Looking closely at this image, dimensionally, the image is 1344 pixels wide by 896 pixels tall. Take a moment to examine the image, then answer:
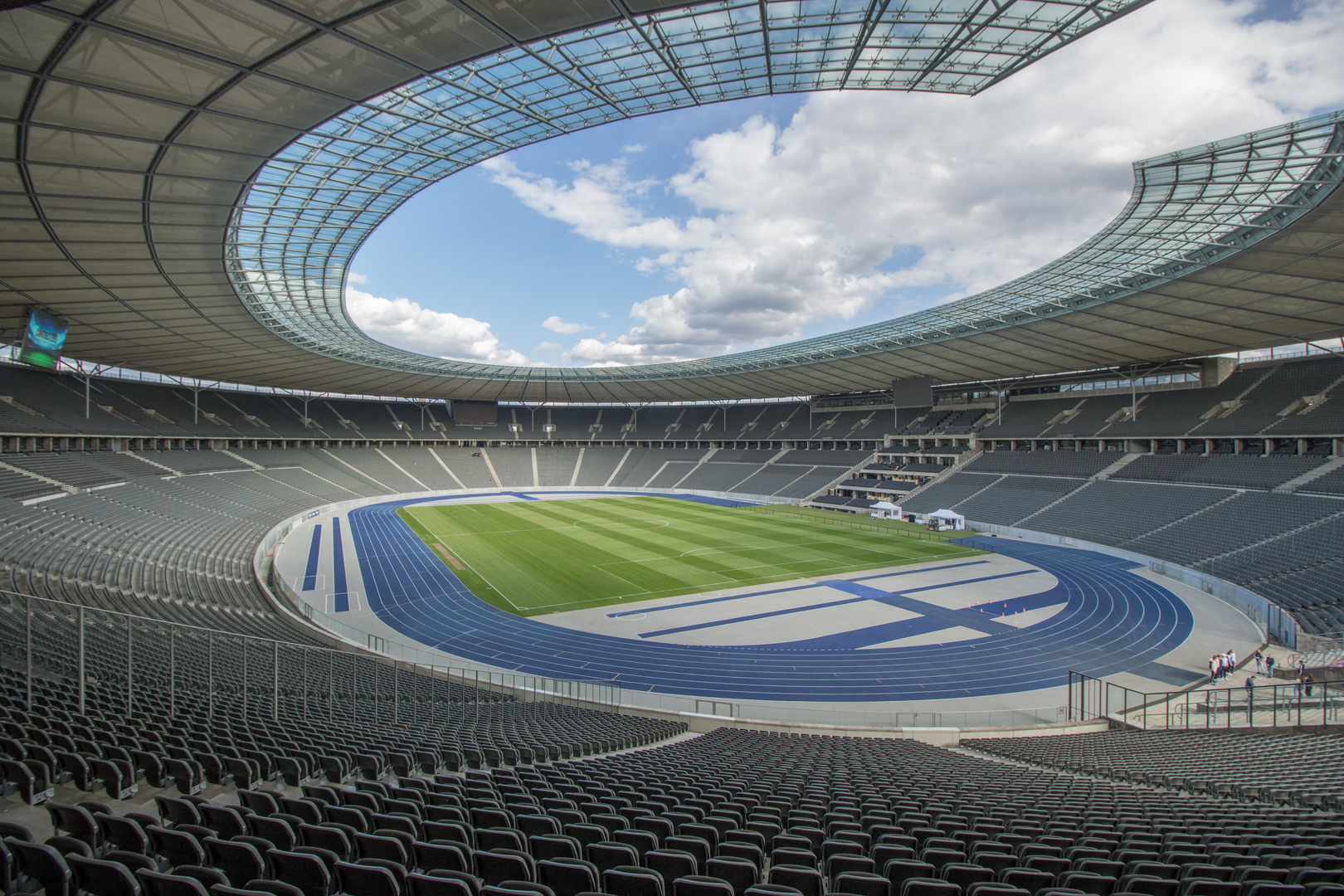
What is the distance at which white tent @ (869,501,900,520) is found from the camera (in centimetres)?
5016

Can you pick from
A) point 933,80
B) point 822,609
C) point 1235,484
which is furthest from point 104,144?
point 1235,484

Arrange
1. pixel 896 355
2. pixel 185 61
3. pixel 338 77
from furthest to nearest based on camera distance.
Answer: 1. pixel 896 355
2. pixel 338 77
3. pixel 185 61

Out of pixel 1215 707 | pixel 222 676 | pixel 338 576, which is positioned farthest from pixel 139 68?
pixel 1215 707

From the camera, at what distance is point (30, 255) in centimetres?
1995

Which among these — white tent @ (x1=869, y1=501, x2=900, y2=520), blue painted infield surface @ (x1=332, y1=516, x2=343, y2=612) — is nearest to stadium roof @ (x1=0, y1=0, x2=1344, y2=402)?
blue painted infield surface @ (x1=332, y1=516, x2=343, y2=612)

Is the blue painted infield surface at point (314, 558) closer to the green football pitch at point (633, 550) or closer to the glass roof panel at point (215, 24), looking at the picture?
the green football pitch at point (633, 550)

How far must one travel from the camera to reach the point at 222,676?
1301 centimetres

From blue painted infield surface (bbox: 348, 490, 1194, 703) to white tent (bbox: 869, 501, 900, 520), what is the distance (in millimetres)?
21099

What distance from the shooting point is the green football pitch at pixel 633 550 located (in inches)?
1168

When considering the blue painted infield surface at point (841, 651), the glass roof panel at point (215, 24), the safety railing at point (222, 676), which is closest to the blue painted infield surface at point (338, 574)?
the blue painted infield surface at point (841, 651)

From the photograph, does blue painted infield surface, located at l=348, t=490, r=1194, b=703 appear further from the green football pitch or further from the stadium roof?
the stadium roof

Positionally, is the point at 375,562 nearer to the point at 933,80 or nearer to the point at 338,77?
the point at 338,77

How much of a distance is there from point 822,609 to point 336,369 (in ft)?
151

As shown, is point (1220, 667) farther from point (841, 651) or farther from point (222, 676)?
point (222, 676)
